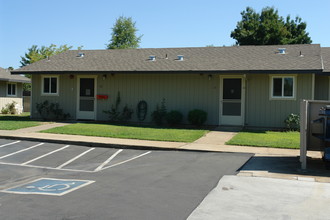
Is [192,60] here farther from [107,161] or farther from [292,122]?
[107,161]

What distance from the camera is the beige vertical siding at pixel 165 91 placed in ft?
59.1

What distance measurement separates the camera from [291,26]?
4456cm

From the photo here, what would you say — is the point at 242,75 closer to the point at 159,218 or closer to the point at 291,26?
the point at 159,218

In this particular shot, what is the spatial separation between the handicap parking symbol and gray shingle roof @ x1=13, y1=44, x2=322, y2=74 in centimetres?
1091

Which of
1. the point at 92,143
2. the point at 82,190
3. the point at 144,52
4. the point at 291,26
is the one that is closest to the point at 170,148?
the point at 92,143

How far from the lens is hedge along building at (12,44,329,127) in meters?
16.9

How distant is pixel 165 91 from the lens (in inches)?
734

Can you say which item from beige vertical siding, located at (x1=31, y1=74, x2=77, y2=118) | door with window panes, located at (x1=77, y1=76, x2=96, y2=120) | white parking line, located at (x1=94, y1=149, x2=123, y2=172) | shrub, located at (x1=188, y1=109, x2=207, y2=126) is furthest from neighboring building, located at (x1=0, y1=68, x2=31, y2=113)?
white parking line, located at (x1=94, y1=149, x2=123, y2=172)

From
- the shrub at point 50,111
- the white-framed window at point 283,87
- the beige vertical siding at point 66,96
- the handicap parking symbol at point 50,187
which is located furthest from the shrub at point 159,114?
the handicap parking symbol at point 50,187

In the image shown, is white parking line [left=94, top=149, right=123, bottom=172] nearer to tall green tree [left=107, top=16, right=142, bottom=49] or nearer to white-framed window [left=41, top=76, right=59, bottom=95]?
white-framed window [left=41, top=76, right=59, bottom=95]

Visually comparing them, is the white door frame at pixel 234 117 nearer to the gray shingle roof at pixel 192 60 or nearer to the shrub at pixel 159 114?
the gray shingle roof at pixel 192 60

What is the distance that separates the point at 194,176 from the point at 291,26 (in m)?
40.7

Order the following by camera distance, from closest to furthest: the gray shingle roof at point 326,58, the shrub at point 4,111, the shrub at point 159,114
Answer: the gray shingle roof at point 326,58
the shrub at point 159,114
the shrub at point 4,111

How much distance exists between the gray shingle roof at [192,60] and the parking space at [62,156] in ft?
23.1
